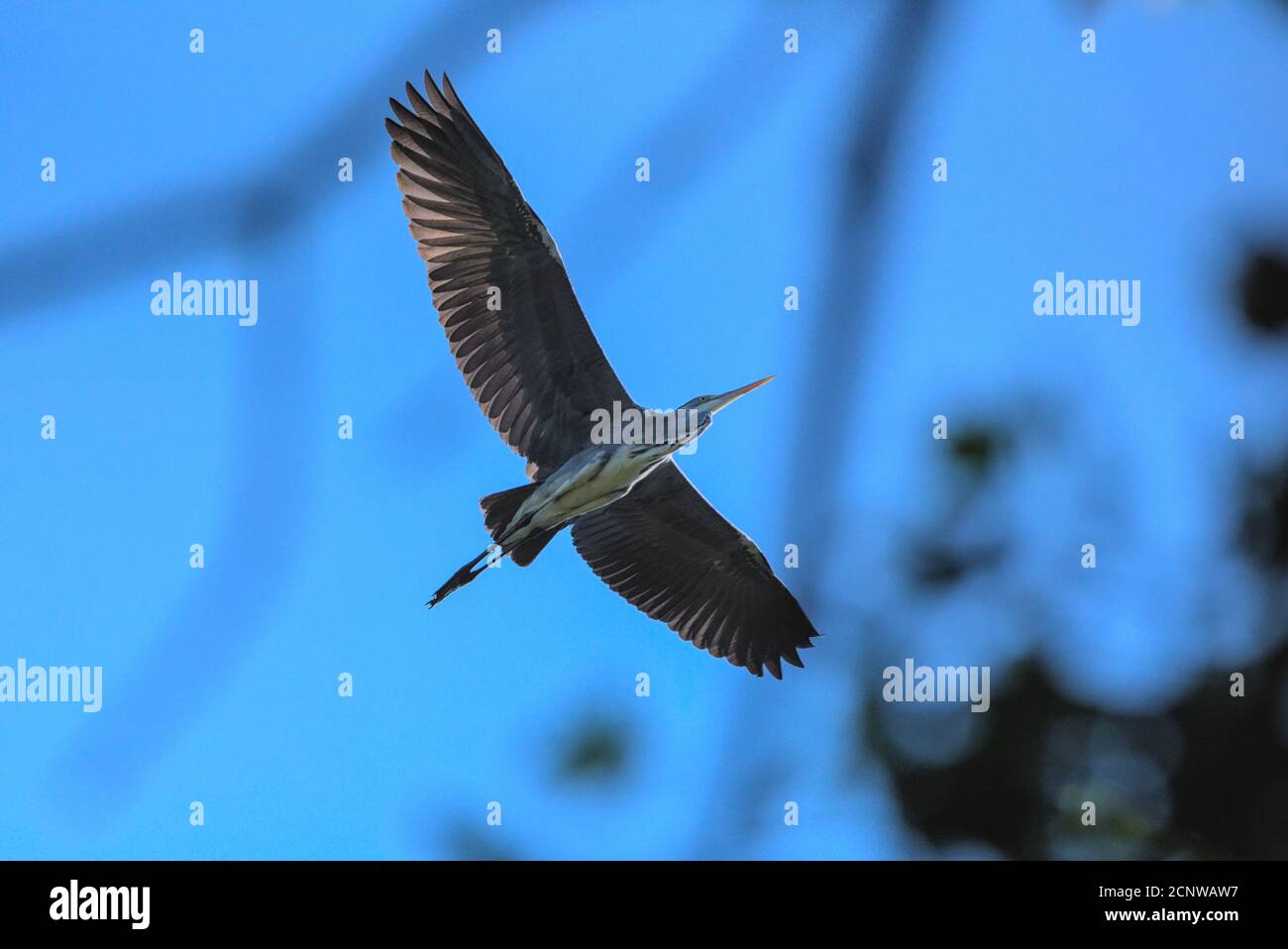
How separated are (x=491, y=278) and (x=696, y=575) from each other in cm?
181

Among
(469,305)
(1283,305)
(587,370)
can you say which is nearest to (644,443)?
(587,370)

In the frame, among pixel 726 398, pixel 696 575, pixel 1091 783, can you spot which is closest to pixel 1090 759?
pixel 1091 783

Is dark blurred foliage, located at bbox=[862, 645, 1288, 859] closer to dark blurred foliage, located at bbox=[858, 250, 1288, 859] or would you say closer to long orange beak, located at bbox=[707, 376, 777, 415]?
dark blurred foliage, located at bbox=[858, 250, 1288, 859]

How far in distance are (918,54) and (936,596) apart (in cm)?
88

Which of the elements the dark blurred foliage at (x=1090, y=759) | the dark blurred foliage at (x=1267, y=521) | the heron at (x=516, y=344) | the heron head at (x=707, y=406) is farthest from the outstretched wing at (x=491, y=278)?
the dark blurred foliage at (x=1267, y=521)

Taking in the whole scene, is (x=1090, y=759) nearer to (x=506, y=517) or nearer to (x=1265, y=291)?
(x=1265, y=291)

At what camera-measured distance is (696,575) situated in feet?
20.9

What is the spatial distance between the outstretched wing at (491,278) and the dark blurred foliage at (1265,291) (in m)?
3.55

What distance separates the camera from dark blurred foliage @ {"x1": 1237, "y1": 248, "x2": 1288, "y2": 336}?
203 centimetres

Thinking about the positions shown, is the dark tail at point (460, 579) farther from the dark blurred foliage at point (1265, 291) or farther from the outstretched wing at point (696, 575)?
the dark blurred foliage at point (1265, 291)

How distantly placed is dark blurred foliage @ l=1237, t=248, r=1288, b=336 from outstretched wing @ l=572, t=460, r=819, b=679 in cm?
414

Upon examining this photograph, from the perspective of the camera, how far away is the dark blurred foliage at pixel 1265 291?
2025 mm

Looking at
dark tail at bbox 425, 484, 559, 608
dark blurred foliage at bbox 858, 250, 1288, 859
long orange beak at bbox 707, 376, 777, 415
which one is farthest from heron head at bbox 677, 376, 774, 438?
dark blurred foliage at bbox 858, 250, 1288, 859

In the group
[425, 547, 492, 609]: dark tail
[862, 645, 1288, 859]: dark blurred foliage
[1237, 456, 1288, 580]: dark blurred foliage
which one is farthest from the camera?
[425, 547, 492, 609]: dark tail
